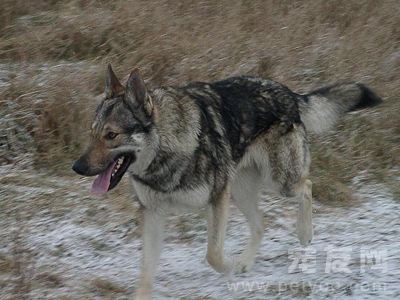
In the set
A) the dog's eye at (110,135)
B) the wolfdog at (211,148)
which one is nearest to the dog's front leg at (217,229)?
the wolfdog at (211,148)

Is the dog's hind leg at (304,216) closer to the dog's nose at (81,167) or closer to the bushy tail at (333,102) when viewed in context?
the bushy tail at (333,102)

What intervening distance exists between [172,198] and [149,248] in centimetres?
35

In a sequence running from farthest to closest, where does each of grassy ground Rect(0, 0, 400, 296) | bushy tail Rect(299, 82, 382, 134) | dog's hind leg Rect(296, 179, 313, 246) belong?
grassy ground Rect(0, 0, 400, 296) → bushy tail Rect(299, 82, 382, 134) → dog's hind leg Rect(296, 179, 313, 246)

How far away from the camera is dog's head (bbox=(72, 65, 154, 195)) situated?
3.49 metres

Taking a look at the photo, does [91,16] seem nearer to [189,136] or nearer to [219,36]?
[219,36]

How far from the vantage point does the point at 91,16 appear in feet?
25.2

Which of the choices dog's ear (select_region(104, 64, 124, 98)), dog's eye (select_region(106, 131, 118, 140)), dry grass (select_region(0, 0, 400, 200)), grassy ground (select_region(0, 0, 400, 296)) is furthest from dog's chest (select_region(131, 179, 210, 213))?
dry grass (select_region(0, 0, 400, 200))

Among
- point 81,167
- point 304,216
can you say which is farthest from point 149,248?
point 304,216

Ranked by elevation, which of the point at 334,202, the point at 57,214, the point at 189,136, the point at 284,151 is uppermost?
the point at 189,136

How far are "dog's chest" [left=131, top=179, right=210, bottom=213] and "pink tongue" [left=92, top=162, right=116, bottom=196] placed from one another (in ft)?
0.98

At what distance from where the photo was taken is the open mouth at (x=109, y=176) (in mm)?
3518

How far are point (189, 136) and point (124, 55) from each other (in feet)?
11.3

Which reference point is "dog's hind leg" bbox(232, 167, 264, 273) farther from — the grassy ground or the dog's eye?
the dog's eye

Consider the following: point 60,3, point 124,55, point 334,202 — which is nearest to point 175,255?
point 334,202
